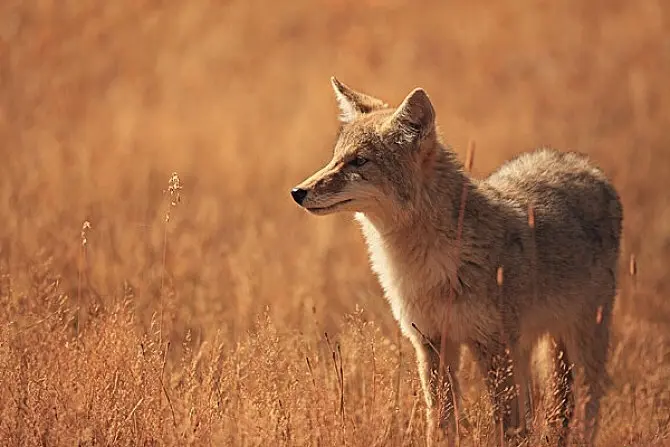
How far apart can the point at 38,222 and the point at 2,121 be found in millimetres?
2755

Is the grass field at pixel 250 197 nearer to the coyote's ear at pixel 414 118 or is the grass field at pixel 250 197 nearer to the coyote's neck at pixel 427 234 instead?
the coyote's neck at pixel 427 234

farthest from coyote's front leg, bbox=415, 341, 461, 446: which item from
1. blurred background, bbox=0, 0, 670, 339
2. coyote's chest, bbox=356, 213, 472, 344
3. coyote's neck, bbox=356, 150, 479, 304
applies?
blurred background, bbox=0, 0, 670, 339

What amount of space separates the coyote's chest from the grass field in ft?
0.83

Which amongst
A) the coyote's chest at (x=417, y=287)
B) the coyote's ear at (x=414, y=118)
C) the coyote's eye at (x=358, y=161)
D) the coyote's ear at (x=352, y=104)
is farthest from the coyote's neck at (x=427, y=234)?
the coyote's ear at (x=352, y=104)

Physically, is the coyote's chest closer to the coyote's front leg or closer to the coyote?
the coyote

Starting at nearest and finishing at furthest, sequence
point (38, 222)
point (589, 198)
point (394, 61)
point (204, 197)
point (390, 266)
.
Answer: point (390, 266) → point (589, 198) → point (38, 222) → point (204, 197) → point (394, 61)

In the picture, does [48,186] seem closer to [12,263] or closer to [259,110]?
[12,263]

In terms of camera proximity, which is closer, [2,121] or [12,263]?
[12,263]

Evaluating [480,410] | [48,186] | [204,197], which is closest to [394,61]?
[204,197]

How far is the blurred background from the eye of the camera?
821 cm

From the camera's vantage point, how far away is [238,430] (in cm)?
503

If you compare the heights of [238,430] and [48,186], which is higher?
[48,186]

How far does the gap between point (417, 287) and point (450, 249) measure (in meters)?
0.27

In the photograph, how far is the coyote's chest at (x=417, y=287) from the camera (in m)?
5.87
